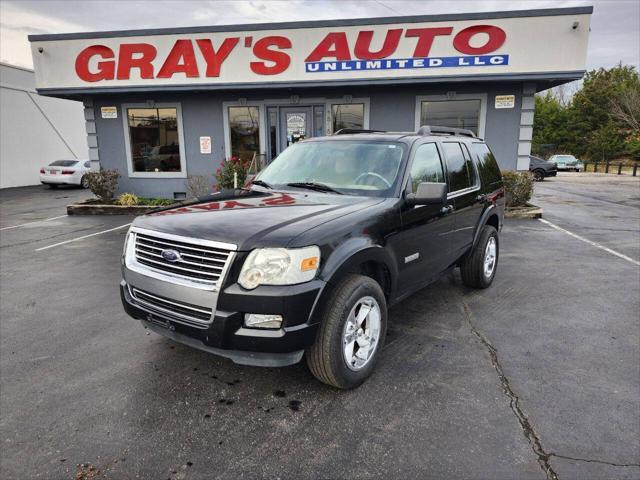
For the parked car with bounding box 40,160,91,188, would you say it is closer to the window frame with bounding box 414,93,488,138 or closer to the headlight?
the window frame with bounding box 414,93,488,138

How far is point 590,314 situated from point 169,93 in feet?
38.5

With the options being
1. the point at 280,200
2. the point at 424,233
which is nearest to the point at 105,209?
the point at 280,200

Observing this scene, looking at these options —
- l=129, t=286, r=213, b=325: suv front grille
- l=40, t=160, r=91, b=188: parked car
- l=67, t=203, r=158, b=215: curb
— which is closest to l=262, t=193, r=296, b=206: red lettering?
l=129, t=286, r=213, b=325: suv front grille

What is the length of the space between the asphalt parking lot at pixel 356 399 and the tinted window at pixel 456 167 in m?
1.36

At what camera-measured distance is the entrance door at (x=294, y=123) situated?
12328 mm

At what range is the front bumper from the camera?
2.62 metres

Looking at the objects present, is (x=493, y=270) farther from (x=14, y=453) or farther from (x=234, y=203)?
(x=14, y=453)

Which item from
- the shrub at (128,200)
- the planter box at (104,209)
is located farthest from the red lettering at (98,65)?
the planter box at (104,209)

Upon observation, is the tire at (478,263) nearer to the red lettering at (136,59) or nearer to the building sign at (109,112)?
the red lettering at (136,59)

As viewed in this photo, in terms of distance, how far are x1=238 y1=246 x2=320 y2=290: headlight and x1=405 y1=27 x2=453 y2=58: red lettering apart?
385 inches

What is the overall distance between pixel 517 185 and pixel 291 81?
6409mm

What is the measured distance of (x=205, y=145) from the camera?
12711 mm

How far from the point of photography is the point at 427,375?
340 cm

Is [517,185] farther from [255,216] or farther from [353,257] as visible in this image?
[255,216]
